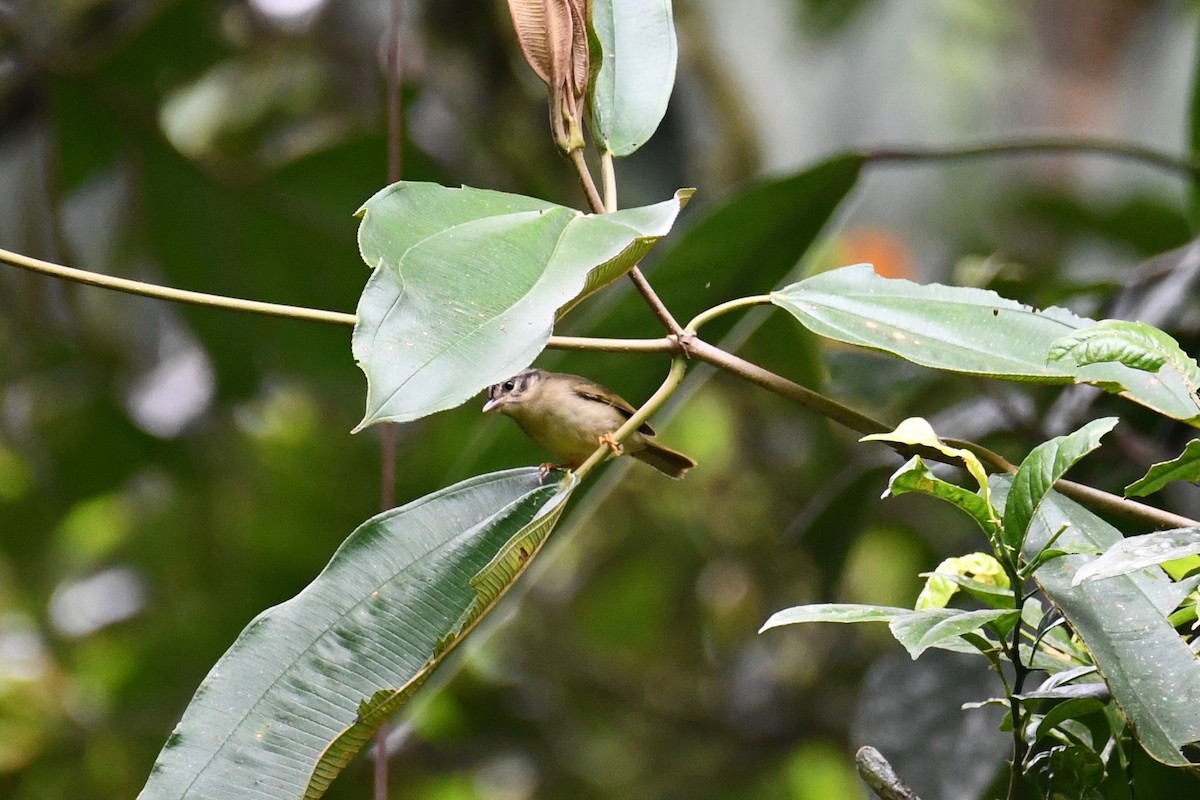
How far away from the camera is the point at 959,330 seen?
2.51 feet

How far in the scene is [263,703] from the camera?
674 millimetres

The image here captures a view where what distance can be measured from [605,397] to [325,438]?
164cm

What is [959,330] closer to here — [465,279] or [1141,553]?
[1141,553]

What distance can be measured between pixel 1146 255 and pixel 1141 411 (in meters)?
1.20

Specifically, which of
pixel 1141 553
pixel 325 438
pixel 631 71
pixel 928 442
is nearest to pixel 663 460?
pixel 631 71

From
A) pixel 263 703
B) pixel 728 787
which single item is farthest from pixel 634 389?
pixel 728 787

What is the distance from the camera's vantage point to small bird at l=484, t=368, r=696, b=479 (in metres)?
1.23

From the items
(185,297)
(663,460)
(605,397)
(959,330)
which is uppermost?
(185,297)

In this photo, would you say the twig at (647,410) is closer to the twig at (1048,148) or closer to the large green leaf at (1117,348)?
the large green leaf at (1117,348)

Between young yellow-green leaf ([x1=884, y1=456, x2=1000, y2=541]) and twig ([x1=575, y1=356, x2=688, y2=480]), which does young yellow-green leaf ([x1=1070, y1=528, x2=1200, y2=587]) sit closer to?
young yellow-green leaf ([x1=884, y1=456, x2=1000, y2=541])

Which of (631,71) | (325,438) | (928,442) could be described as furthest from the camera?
(325,438)

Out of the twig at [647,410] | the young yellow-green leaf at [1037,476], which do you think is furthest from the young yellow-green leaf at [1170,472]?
the twig at [647,410]

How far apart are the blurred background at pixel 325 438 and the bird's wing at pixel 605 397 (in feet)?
1.68

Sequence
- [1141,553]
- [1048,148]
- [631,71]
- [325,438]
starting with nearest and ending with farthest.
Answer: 1. [1141,553]
2. [631,71]
3. [1048,148]
4. [325,438]
